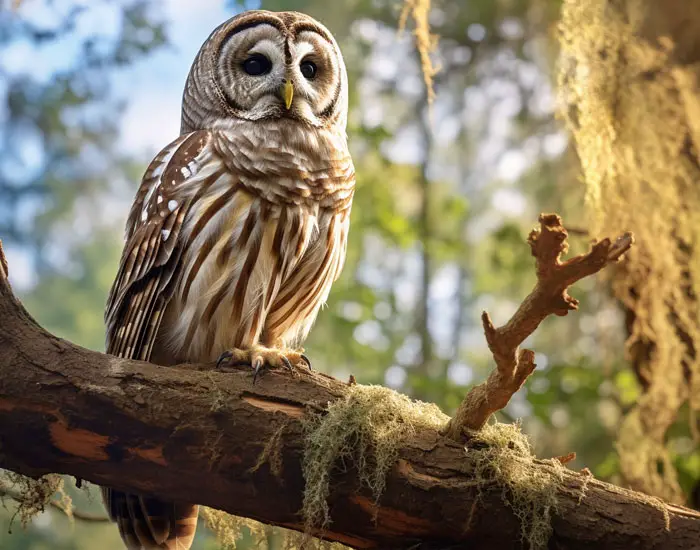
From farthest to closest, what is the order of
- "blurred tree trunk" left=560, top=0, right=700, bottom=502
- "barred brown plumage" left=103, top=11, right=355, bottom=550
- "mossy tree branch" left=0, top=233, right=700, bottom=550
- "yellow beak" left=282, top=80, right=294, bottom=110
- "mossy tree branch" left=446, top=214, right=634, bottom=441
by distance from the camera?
"blurred tree trunk" left=560, top=0, right=700, bottom=502 → "yellow beak" left=282, top=80, right=294, bottom=110 → "barred brown plumage" left=103, top=11, right=355, bottom=550 → "mossy tree branch" left=0, top=233, right=700, bottom=550 → "mossy tree branch" left=446, top=214, right=634, bottom=441

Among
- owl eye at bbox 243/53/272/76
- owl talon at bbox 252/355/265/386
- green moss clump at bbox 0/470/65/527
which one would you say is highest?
owl eye at bbox 243/53/272/76

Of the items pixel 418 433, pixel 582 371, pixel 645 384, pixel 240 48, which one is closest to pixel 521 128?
pixel 582 371

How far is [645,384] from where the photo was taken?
415cm

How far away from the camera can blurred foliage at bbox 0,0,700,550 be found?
5.38 m

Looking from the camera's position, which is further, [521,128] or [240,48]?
[521,128]

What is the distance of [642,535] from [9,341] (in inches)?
74.5

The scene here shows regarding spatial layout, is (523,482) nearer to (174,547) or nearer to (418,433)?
(418,433)

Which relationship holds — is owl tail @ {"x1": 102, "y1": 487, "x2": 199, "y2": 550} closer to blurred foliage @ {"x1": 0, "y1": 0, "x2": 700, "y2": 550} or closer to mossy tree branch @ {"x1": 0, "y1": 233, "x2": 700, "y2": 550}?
mossy tree branch @ {"x1": 0, "y1": 233, "x2": 700, "y2": 550}

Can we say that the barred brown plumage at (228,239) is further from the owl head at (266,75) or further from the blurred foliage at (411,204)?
the blurred foliage at (411,204)

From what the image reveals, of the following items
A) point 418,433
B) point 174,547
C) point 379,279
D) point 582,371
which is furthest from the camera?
point 379,279

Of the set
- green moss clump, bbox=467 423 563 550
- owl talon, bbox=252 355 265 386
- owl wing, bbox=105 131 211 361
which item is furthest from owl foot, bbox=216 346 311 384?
green moss clump, bbox=467 423 563 550

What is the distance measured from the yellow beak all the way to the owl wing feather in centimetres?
34

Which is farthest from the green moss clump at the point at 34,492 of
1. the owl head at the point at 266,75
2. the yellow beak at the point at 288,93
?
the yellow beak at the point at 288,93

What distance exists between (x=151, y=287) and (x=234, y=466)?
92cm
